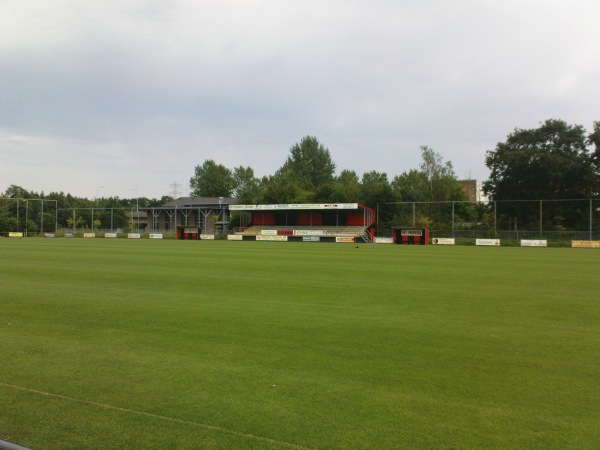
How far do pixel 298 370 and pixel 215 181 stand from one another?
12506cm

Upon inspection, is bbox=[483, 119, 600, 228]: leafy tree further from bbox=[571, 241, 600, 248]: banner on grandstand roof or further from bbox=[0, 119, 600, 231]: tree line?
bbox=[571, 241, 600, 248]: banner on grandstand roof

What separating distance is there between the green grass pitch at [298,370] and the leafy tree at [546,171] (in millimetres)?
50804

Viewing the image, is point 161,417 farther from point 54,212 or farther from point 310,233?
point 54,212

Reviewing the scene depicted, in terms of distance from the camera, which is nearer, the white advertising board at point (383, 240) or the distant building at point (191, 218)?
the white advertising board at point (383, 240)

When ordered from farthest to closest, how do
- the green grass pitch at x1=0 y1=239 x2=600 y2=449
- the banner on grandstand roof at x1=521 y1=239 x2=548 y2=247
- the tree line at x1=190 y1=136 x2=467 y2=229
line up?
the tree line at x1=190 y1=136 x2=467 y2=229 → the banner on grandstand roof at x1=521 y1=239 x2=548 y2=247 → the green grass pitch at x1=0 y1=239 x2=600 y2=449

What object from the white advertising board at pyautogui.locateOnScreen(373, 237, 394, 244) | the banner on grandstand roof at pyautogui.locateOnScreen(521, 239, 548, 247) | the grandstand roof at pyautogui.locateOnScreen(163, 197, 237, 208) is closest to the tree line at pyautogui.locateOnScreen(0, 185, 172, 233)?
the grandstand roof at pyautogui.locateOnScreen(163, 197, 237, 208)

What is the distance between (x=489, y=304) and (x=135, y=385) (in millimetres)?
8784

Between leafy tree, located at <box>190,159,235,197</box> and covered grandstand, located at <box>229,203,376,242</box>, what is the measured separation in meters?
54.6

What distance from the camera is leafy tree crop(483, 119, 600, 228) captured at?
2255 inches

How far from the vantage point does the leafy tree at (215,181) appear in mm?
128000

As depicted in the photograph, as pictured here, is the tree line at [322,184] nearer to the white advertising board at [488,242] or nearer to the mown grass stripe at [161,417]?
the white advertising board at [488,242]

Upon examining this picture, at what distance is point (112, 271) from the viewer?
59.7ft

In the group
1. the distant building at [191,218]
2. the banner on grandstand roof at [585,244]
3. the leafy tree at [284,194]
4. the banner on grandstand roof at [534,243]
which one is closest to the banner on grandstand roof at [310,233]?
the leafy tree at [284,194]

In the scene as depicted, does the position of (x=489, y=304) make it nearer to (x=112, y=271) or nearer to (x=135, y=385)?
(x=135, y=385)
